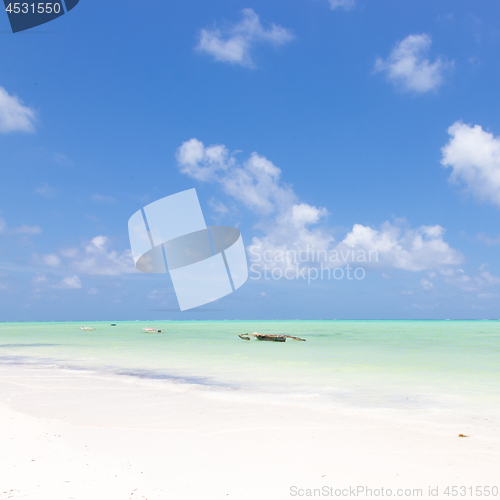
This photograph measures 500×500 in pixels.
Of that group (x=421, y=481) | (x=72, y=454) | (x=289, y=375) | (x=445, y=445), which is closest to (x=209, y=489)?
(x=72, y=454)

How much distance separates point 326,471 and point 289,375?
42.8 feet

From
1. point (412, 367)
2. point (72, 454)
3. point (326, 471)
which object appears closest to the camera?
point (326, 471)

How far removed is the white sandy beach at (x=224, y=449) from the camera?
19.3 feet

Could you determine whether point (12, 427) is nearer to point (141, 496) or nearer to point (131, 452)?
point (131, 452)

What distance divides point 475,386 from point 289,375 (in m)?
8.43

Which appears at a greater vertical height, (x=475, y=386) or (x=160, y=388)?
(x=160, y=388)

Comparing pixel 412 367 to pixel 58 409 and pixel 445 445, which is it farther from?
pixel 58 409

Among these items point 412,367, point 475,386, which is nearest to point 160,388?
point 475,386

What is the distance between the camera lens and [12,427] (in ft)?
28.6

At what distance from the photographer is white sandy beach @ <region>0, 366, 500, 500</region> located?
5.88 m

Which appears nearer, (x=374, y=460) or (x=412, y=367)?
(x=374, y=460)

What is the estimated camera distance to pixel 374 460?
7141 millimetres

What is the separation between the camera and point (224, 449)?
7688 millimetres

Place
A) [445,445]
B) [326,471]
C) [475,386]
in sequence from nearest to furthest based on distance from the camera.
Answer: [326,471] < [445,445] < [475,386]
